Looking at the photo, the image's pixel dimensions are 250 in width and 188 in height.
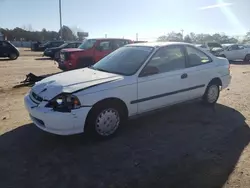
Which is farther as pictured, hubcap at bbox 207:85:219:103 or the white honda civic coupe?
hubcap at bbox 207:85:219:103

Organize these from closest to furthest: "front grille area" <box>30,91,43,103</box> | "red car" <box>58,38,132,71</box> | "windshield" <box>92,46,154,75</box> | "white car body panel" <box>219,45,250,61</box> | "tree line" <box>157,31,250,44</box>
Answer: "front grille area" <box>30,91,43,103</box> < "windshield" <box>92,46,154,75</box> < "red car" <box>58,38,132,71</box> < "white car body panel" <box>219,45,250,61</box> < "tree line" <box>157,31,250,44</box>

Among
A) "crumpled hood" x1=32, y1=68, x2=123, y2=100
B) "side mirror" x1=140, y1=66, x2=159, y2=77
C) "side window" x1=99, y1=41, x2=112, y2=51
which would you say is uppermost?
"side window" x1=99, y1=41, x2=112, y2=51

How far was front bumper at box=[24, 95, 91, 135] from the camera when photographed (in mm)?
3856

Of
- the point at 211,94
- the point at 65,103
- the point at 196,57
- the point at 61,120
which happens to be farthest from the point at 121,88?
the point at 211,94

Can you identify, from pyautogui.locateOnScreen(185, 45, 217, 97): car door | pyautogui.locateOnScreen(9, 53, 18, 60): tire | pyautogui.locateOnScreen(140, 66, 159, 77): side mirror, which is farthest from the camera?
pyautogui.locateOnScreen(9, 53, 18, 60): tire

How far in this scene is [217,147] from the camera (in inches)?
161

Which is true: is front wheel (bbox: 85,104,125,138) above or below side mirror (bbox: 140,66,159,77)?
below

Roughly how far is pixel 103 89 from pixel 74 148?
3.43 ft

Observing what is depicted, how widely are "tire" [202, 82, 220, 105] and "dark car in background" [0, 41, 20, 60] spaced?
18940mm

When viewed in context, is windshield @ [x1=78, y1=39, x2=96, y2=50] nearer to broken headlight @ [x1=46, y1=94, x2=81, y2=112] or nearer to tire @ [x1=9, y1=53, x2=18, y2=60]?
broken headlight @ [x1=46, y1=94, x2=81, y2=112]

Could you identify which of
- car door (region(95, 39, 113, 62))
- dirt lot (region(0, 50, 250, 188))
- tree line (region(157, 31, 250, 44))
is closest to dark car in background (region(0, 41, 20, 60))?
car door (region(95, 39, 113, 62))

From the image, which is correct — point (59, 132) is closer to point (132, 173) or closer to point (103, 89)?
point (103, 89)

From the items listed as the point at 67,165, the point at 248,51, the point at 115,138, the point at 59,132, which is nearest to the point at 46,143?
the point at 59,132

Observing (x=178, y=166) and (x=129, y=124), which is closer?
(x=178, y=166)
